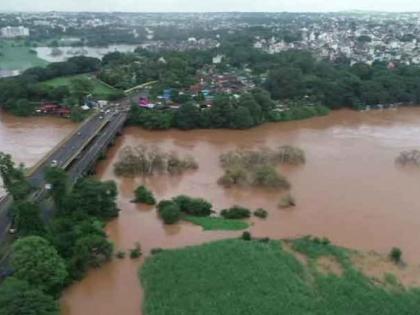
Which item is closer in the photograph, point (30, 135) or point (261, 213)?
point (261, 213)

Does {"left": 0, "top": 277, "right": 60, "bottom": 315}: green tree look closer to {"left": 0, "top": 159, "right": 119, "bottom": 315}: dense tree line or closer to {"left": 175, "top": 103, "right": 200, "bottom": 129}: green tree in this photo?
{"left": 0, "top": 159, "right": 119, "bottom": 315}: dense tree line

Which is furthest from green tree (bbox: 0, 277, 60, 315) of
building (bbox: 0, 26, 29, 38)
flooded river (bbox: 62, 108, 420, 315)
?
building (bbox: 0, 26, 29, 38)

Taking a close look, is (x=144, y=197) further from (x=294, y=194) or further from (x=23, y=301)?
(x=23, y=301)

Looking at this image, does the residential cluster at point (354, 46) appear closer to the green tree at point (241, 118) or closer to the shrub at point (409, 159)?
the green tree at point (241, 118)

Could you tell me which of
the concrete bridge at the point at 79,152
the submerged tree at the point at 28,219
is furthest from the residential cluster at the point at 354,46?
the submerged tree at the point at 28,219

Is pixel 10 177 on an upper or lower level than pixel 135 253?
upper

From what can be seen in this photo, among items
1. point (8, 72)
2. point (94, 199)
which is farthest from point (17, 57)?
point (94, 199)
